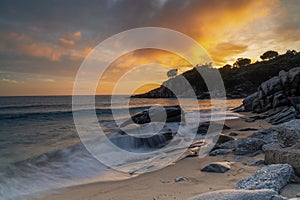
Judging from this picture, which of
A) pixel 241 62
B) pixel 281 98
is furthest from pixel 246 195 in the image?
pixel 241 62

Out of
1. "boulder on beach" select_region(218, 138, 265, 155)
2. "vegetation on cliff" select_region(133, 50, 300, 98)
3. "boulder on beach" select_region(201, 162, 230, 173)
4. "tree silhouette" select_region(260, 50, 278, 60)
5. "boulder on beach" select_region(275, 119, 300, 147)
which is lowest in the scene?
"boulder on beach" select_region(201, 162, 230, 173)

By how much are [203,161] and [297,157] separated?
263 cm

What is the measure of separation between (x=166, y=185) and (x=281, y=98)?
14.5 metres

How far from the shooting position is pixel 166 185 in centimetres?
433

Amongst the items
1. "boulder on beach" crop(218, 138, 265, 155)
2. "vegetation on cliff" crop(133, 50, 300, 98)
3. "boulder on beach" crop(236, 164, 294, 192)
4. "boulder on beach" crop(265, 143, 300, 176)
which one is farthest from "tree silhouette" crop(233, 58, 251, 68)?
"boulder on beach" crop(236, 164, 294, 192)

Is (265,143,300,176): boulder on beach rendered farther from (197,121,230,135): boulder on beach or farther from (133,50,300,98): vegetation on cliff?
(133,50,300,98): vegetation on cliff

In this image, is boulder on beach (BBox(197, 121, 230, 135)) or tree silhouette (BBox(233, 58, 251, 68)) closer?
boulder on beach (BBox(197, 121, 230, 135))

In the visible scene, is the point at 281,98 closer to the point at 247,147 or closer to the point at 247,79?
the point at 247,147

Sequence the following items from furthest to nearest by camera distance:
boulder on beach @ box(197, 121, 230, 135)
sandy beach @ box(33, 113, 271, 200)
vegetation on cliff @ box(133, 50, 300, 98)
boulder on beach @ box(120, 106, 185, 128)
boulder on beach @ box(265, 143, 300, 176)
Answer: vegetation on cliff @ box(133, 50, 300, 98) → boulder on beach @ box(120, 106, 185, 128) → boulder on beach @ box(197, 121, 230, 135) → sandy beach @ box(33, 113, 271, 200) → boulder on beach @ box(265, 143, 300, 176)

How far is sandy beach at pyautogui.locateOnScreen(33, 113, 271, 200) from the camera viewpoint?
382cm

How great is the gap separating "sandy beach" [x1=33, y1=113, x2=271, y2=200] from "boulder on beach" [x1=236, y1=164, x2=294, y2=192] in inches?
20.2

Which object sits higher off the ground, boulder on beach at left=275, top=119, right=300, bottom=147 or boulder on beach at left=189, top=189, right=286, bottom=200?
boulder on beach at left=275, top=119, right=300, bottom=147

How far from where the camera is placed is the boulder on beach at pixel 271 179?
300 centimetres

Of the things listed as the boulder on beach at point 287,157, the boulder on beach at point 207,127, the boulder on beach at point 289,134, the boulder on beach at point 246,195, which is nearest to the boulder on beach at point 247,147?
the boulder on beach at point 289,134
